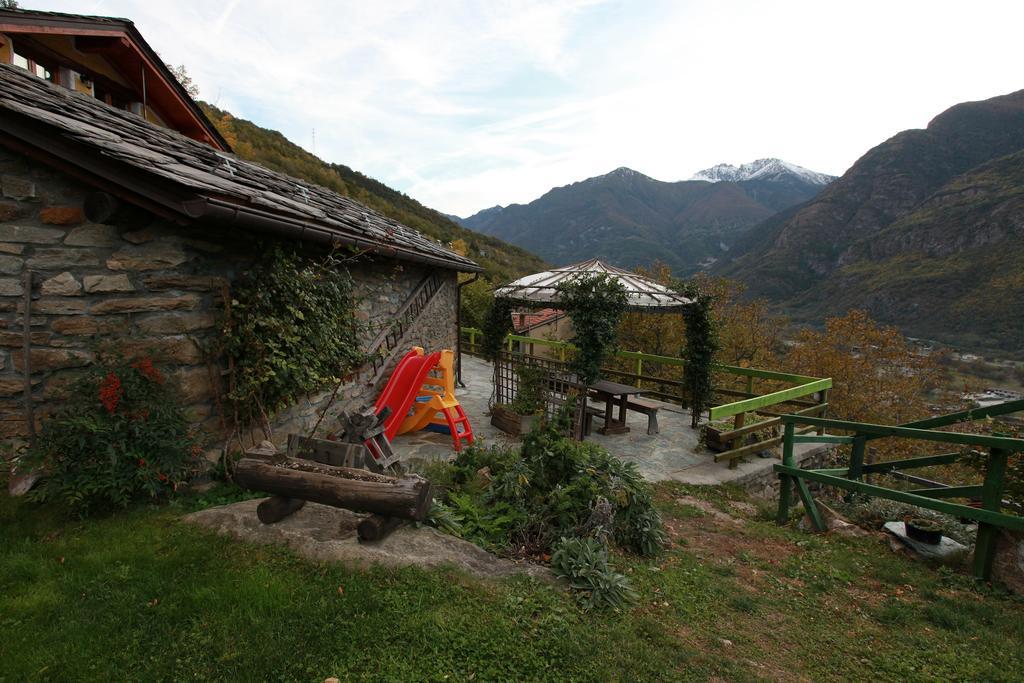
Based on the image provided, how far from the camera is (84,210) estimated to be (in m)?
3.31

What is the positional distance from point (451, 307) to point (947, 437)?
894cm

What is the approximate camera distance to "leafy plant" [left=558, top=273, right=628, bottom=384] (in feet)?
21.4

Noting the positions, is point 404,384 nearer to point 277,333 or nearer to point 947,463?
point 277,333

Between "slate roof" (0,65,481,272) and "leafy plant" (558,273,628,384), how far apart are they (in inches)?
108

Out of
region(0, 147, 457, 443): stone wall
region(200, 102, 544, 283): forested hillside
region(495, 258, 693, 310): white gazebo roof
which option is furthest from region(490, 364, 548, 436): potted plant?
region(200, 102, 544, 283): forested hillside

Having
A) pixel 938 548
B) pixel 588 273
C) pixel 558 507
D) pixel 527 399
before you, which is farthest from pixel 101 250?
pixel 938 548

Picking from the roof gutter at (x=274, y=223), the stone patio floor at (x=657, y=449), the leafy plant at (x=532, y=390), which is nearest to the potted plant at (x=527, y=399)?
the leafy plant at (x=532, y=390)

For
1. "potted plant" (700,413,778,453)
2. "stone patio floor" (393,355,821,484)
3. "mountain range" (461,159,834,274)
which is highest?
"mountain range" (461,159,834,274)

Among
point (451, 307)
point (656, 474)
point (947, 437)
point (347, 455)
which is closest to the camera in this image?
point (347, 455)

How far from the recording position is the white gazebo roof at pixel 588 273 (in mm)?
7168

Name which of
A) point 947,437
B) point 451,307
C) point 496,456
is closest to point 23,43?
point 451,307

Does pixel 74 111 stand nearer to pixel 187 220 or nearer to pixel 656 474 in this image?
pixel 187 220

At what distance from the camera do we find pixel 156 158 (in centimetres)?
356

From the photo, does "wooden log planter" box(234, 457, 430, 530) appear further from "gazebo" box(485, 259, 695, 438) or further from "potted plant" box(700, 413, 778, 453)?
"potted plant" box(700, 413, 778, 453)
